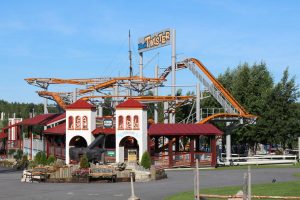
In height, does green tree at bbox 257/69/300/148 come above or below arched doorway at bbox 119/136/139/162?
above

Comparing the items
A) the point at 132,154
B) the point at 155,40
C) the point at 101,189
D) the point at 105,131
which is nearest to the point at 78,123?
the point at 105,131

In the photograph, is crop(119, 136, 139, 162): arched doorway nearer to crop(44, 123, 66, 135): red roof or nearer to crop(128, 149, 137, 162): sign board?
crop(128, 149, 137, 162): sign board

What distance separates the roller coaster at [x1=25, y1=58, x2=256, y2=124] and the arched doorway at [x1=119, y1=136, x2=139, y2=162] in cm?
709

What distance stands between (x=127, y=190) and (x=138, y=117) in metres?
18.4

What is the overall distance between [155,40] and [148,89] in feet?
18.4

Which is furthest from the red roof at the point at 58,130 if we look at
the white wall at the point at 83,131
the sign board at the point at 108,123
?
the sign board at the point at 108,123

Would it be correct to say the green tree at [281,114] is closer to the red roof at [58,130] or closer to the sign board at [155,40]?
the sign board at [155,40]

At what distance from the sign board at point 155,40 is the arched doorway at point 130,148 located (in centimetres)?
1379

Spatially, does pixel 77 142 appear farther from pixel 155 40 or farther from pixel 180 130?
pixel 155 40

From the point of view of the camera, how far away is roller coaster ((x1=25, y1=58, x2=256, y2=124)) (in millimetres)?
57031

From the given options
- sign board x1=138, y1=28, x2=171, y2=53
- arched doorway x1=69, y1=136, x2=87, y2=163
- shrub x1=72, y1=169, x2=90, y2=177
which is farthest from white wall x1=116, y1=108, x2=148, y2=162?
sign board x1=138, y1=28, x2=171, y2=53

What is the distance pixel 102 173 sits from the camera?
34906 millimetres

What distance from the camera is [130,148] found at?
163 ft

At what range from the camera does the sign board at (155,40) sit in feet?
197
